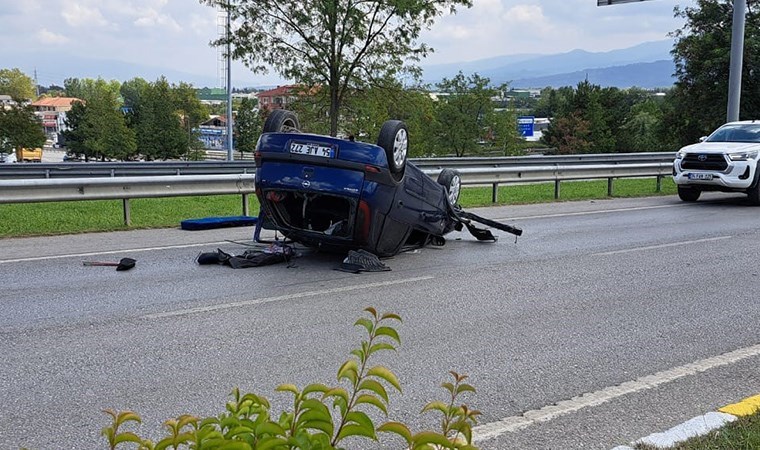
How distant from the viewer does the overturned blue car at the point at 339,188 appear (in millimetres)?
8094

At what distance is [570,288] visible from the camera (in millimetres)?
8016

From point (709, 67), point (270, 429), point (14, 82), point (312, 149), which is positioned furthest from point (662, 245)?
point (14, 82)

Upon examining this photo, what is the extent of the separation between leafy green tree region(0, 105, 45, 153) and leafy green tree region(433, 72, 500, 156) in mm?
31336

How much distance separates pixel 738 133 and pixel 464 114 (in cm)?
4120

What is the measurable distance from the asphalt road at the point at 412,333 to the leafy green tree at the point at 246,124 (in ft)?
192

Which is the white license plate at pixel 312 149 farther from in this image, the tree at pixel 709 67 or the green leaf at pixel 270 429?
the tree at pixel 709 67

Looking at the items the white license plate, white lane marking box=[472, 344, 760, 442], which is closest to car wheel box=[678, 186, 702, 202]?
the white license plate

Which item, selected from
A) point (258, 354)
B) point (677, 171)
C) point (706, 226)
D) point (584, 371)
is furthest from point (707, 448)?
point (677, 171)

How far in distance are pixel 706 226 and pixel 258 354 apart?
33.3ft

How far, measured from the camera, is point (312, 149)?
8.15 meters

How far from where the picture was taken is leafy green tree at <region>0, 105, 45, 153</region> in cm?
5803

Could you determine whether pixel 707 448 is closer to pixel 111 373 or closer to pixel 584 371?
pixel 584 371

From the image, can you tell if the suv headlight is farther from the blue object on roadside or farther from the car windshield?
the blue object on roadside

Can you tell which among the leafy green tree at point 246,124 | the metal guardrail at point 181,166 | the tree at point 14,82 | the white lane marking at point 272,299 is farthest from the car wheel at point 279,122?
the tree at point 14,82
